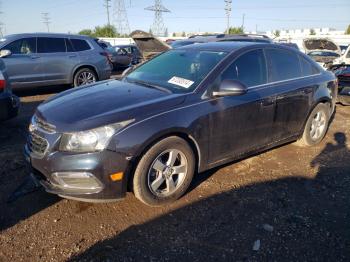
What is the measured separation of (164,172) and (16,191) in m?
1.71

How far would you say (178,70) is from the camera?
402 cm

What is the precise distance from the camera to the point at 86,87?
412 cm

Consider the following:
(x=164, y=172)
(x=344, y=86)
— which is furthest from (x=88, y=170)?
(x=344, y=86)

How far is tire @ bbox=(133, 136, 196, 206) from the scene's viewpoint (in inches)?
125

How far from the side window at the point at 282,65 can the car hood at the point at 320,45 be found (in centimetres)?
1287

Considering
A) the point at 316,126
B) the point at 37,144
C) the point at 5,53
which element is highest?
the point at 5,53

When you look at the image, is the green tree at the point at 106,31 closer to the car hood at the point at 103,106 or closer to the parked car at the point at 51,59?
the parked car at the point at 51,59

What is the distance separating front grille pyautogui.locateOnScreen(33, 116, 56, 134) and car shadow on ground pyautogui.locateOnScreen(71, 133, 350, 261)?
3.73ft

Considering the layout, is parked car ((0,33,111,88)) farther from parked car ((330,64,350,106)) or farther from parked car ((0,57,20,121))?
parked car ((330,64,350,106))

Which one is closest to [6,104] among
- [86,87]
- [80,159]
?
[86,87]

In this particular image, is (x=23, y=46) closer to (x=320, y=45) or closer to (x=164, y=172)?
(x=164, y=172)

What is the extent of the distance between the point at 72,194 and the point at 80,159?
1.24 feet

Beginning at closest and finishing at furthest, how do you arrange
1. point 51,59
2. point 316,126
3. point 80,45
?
point 316,126 → point 51,59 → point 80,45

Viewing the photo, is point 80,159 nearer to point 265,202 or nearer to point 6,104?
point 265,202
